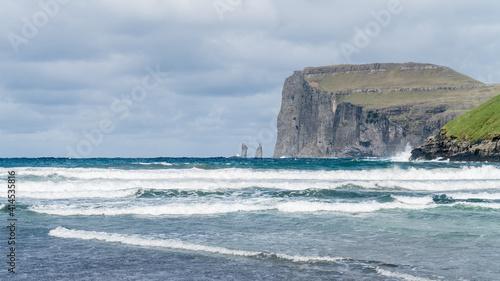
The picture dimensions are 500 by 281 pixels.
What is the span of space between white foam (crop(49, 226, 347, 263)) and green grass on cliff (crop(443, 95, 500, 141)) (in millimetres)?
76947

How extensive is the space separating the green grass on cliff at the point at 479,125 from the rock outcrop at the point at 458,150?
132cm

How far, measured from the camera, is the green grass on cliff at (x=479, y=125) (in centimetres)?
8006

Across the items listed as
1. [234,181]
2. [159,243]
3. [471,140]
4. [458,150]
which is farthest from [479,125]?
[159,243]

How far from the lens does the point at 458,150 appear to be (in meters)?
85.3

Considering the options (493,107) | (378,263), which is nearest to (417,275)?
(378,263)

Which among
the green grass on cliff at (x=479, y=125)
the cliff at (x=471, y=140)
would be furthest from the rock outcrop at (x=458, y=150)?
the green grass on cliff at (x=479, y=125)

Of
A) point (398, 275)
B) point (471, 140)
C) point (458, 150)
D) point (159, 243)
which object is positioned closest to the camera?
point (398, 275)

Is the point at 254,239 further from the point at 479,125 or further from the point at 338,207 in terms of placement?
the point at 479,125

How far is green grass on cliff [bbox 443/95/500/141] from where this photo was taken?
80062 mm

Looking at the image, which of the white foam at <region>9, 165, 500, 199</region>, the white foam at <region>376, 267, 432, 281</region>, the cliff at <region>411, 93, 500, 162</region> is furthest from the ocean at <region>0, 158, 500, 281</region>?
the cliff at <region>411, 93, 500, 162</region>

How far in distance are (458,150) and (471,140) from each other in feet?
11.4

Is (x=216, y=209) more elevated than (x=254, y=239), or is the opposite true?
(x=216, y=209)

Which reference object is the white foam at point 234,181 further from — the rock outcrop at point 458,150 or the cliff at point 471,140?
the cliff at point 471,140

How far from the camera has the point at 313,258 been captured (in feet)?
38.1
